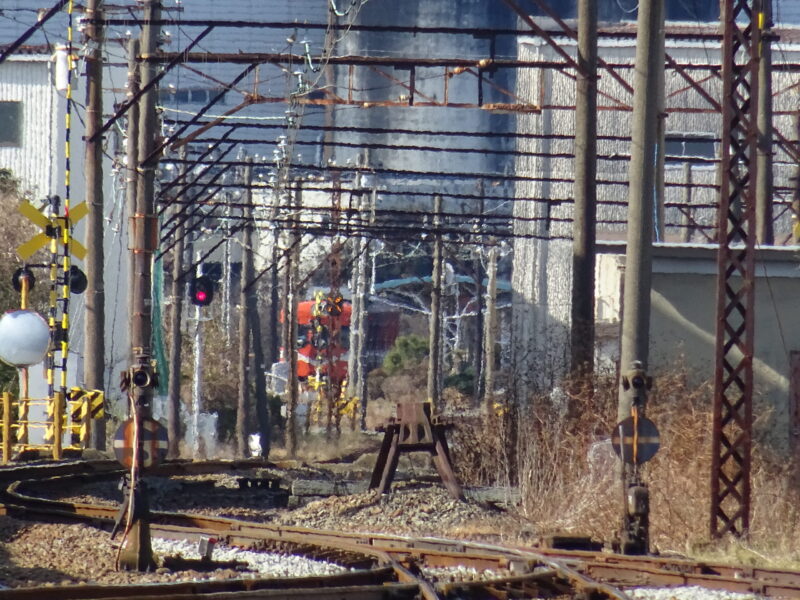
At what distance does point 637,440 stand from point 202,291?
20.0 m

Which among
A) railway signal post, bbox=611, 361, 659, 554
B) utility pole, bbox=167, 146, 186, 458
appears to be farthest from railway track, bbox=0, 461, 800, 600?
utility pole, bbox=167, 146, 186, 458

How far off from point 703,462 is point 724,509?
2.68 ft

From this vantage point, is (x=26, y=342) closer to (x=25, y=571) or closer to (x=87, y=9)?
(x=87, y=9)

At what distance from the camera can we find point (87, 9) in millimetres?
22500

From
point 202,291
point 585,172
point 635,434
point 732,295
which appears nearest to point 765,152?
point 585,172

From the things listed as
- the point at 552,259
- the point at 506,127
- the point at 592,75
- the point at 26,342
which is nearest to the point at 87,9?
the point at 26,342

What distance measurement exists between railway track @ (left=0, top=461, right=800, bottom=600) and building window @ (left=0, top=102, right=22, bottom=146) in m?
32.3

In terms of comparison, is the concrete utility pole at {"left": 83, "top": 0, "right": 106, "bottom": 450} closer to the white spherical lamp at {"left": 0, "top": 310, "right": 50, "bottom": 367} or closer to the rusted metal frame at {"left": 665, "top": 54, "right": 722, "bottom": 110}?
the white spherical lamp at {"left": 0, "top": 310, "right": 50, "bottom": 367}

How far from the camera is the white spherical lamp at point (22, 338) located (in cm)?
2088

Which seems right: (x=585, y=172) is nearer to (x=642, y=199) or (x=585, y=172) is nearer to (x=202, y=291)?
(x=642, y=199)

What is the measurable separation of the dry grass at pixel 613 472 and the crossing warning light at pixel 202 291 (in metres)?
13.3

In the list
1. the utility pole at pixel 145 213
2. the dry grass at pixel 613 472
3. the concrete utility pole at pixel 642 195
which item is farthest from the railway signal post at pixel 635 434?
the utility pole at pixel 145 213

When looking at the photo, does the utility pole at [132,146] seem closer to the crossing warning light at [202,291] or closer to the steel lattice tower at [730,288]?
the crossing warning light at [202,291]

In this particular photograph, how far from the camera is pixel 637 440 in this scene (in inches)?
493
